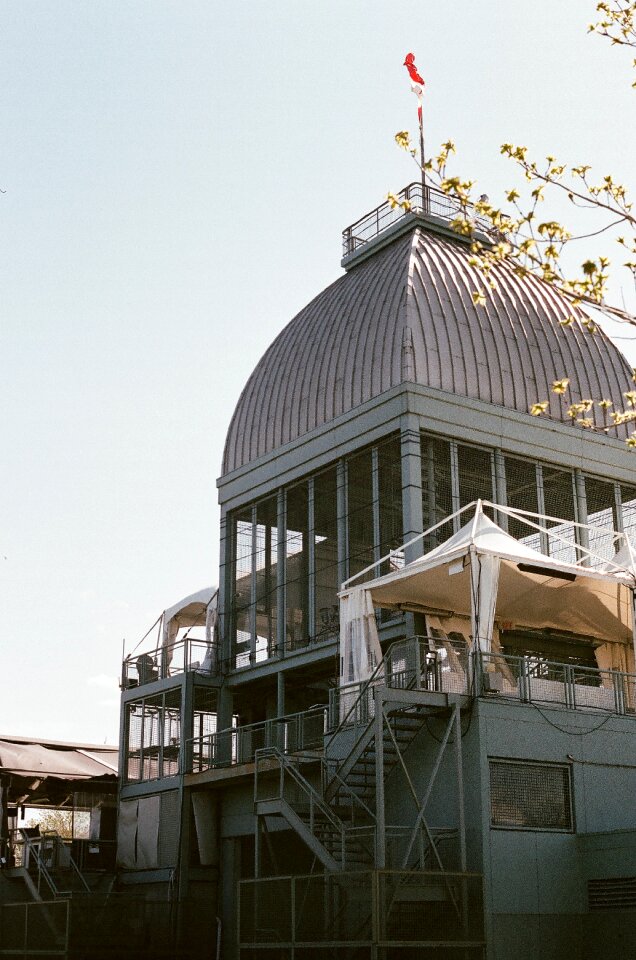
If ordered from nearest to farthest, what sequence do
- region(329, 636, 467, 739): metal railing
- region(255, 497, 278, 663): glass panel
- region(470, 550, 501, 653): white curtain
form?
region(329, 636, 467, 739): metal railing < region(470, 550, 501, 653): white curtain < region(255, 497, 278, 663): glass panel

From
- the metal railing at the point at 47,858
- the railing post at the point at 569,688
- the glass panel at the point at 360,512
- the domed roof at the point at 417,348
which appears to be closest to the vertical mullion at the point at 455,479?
the domed roof at the point at 417,348

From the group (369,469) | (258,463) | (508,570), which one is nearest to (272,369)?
(258,463)

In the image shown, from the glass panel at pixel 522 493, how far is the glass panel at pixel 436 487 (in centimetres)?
206

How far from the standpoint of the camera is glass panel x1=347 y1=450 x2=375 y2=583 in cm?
3372

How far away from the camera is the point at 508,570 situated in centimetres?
2641

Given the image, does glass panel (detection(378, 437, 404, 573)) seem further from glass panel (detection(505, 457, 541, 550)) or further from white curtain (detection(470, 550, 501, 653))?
white curtain (detection(470, 550, 501, 653))

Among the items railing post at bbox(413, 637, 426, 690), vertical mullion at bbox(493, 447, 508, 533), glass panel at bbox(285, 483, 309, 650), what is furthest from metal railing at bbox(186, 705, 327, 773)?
vertical mullion at bbox(493, 447, 508, 533)

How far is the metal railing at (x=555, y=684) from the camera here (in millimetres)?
25062

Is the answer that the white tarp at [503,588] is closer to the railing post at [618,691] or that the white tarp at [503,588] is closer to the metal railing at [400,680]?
the metal railing at [400,680]

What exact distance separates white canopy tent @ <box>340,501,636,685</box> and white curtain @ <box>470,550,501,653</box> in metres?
0.02

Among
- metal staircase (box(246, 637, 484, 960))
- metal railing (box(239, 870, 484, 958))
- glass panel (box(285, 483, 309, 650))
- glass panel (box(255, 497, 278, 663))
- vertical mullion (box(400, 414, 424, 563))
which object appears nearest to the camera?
metal railing (box(239, 870, 484, 958))

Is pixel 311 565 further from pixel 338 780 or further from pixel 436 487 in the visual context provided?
pixel 338 780

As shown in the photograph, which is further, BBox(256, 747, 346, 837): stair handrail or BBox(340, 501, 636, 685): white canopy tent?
BBox(340, 501, 636, 685): white canopy tent

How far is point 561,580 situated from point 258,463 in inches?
529
